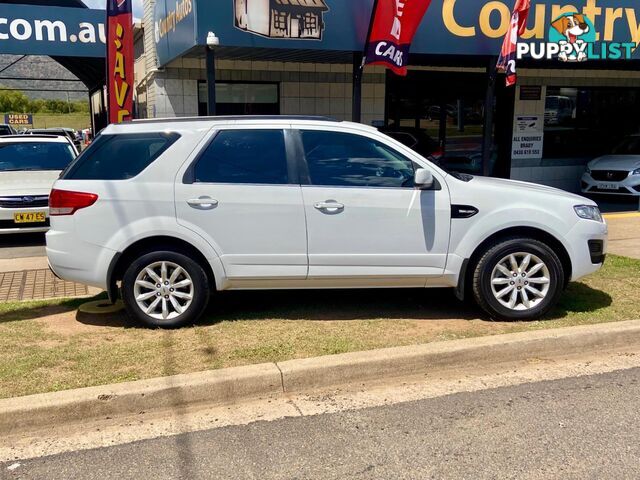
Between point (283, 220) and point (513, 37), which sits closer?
point (283, 220)

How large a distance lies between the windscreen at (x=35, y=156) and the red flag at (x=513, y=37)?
7.45 meters

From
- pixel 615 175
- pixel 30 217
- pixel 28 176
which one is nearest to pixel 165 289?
pixel 30 217

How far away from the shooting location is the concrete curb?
3.75 meters

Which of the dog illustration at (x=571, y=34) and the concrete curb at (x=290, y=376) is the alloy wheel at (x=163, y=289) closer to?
the concrete curb at (x=290, y=376)

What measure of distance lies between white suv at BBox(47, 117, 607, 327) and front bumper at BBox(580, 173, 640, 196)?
8830 mm

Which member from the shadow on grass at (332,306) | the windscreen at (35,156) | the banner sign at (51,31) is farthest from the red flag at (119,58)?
the banner sign at (51,31)

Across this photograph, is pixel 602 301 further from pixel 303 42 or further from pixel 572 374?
pixel 303 42

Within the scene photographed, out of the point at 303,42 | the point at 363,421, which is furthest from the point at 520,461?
the point at 303,42

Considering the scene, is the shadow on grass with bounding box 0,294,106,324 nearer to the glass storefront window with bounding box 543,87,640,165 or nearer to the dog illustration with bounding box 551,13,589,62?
the dog illustration with bounding box 551,13,589,62

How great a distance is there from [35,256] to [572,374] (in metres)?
7.03

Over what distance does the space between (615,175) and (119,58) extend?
10.4 metres

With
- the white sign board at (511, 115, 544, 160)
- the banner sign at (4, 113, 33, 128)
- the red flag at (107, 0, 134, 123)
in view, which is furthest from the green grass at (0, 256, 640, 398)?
the banner sign at (4, 113, 33, 128)

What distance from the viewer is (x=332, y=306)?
582 cm

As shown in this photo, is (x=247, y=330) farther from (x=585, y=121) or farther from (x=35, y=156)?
(x=585, y=121)
